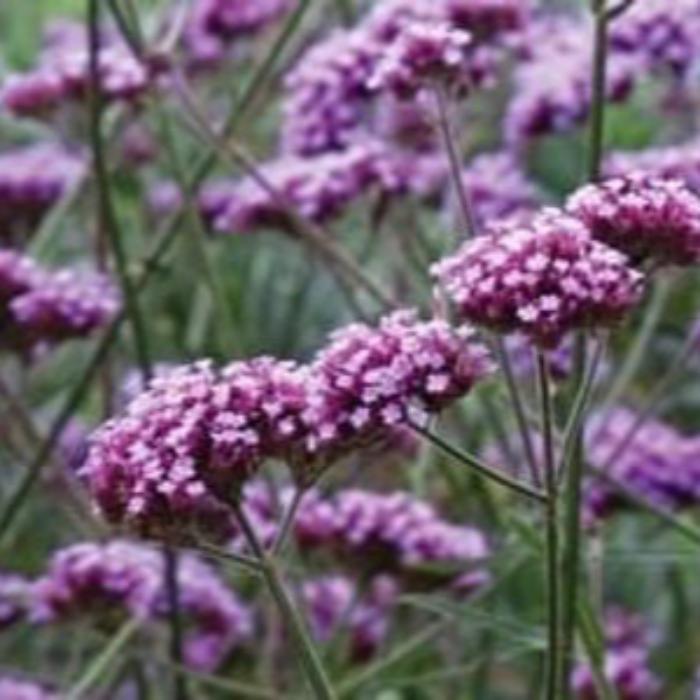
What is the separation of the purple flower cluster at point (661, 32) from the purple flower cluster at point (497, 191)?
0.72 ft

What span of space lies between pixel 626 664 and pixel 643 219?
90 cm

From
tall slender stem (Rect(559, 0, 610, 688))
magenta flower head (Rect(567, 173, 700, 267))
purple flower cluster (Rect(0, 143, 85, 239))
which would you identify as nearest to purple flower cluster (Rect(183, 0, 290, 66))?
purple flower cluster (Rect(0, 143, 85, 239))

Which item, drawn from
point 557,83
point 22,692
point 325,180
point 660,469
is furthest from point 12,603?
point 557,83

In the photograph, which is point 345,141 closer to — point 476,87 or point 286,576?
point 476,87

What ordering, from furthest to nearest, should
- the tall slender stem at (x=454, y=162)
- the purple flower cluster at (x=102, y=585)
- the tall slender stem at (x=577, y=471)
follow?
1. the purple flower cluster at (x=102, y=585)
2. the tall slender stem at (x=454, y=162)
3. the tall slender stem at (x=577, y=471)

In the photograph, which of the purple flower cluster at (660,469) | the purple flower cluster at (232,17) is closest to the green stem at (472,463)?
the purple flower cluster at (660,469)

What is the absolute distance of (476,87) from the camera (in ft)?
6.34

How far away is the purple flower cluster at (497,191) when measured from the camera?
2.29 m

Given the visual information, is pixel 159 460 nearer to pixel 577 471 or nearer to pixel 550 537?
pixel 550 537

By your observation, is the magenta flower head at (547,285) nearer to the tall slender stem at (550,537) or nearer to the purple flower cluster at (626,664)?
the tall slender stem at (550,537)

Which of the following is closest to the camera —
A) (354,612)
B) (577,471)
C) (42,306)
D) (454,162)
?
(577,471)

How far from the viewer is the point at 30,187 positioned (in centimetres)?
243

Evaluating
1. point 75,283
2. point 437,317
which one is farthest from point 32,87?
point 437,317

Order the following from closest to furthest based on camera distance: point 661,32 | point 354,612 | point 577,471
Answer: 1. point 577,471
2. point 661,32
3. point 354,612
